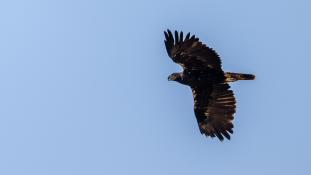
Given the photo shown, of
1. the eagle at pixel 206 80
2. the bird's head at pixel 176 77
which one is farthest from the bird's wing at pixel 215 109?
the bird's head at pixel 176 77

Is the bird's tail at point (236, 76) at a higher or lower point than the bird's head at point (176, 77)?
lower

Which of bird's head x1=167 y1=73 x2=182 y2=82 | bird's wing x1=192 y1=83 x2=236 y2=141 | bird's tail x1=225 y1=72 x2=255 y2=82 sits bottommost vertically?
bird's wing x1=192 y1=83 x2=236 y2=141

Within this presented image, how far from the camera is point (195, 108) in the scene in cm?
2986

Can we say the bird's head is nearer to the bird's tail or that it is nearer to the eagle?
the eagle

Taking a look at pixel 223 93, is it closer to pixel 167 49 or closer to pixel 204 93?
pixel 204 93

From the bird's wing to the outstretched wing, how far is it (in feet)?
4.18

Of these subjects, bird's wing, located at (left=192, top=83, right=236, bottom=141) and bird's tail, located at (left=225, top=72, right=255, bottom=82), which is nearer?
bird's tail, located at (left=225, top=72, right=255, bottom=82)

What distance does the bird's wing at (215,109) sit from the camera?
95.1ft

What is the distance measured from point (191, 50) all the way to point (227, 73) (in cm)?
162

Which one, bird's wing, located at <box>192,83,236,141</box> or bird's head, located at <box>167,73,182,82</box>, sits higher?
bird's head, located at <box>167,73,182,82</box>

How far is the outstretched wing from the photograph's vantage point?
27.6 meters

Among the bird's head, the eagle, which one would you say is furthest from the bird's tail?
the bird's head

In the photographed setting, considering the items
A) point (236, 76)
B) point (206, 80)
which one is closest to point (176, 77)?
point (206, 80)

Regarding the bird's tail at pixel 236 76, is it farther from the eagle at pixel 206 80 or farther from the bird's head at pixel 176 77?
the bird's head at pixel 176 77
